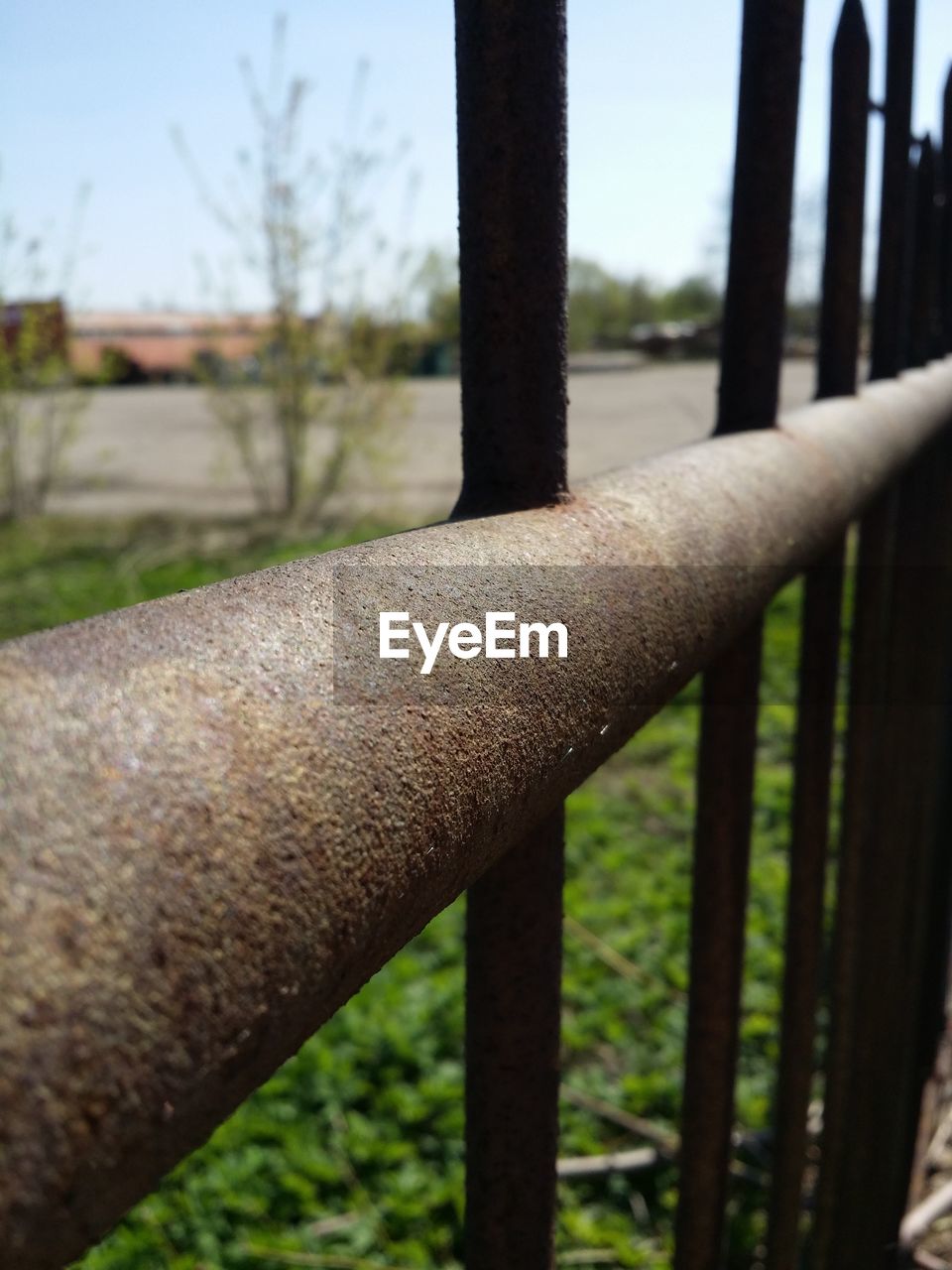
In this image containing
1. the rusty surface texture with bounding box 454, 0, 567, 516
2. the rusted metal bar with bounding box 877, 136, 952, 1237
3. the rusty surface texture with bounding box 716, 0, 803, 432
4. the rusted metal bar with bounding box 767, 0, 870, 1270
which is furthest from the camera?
the rusted metal bar with bounding box 877, 136, 952, 1237

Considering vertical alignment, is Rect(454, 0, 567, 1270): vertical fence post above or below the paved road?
above

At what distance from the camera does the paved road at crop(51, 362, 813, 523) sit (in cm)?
1048

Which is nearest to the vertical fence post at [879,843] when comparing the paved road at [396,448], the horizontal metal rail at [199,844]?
the horizontal metal rail at [199,844]

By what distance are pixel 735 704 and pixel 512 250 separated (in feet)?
1.48

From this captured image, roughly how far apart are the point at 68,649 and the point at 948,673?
229 centimetres

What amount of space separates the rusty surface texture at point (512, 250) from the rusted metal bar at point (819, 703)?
0.67 metres

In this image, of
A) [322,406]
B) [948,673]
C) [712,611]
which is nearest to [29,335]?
[322,406]

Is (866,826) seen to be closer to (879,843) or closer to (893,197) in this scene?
(879,843)

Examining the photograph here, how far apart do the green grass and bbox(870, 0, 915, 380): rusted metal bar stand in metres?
1.67

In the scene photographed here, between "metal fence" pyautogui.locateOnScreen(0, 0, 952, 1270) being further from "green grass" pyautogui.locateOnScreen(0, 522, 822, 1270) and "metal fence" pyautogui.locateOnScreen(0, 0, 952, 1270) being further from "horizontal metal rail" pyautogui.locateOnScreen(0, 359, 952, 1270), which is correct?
"green grass" pyautogui.locateOnScreen(0, 522, 822, 1270)

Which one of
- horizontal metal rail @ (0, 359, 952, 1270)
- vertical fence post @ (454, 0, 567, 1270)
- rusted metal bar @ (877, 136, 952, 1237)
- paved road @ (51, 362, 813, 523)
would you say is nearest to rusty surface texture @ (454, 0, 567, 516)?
vertical fence post @ (454, 0, 567, 1270)

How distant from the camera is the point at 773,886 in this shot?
377cm

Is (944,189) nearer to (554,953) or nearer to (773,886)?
(554,953)

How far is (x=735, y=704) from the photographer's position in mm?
884
